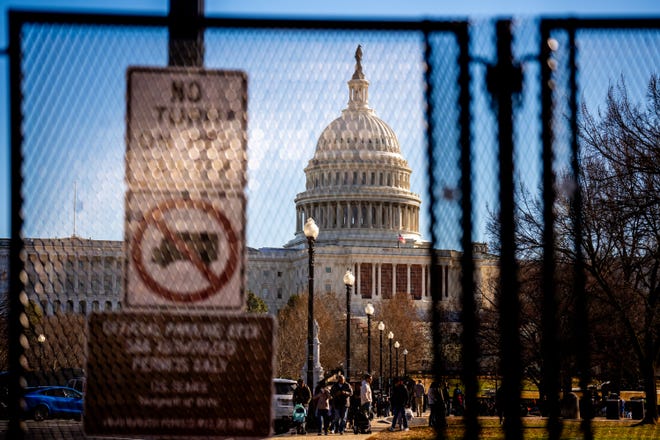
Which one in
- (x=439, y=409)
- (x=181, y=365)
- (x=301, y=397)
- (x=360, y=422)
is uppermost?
(x=181, y=365)

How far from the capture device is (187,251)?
286 inches

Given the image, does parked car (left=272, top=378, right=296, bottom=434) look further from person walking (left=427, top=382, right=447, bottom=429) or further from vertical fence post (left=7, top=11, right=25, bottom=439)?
vertical fence post (left=7, top=11, right=25, bottom=439)

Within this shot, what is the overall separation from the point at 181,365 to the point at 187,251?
2.29ft

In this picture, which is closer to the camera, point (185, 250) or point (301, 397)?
point (185, 250)

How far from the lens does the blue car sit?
41656 mm

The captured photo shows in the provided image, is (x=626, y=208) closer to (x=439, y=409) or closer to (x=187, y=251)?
(x=439, y=409)

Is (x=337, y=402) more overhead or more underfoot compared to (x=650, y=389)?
more underfoot

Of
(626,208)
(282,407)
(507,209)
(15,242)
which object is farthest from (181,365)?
(282,407)

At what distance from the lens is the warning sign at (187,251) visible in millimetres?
7223

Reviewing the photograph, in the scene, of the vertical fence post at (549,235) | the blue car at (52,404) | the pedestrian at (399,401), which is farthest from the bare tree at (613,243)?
the blue car at (52,404)

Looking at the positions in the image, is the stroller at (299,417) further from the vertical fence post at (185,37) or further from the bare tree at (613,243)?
the vertical fence post at (185,37)

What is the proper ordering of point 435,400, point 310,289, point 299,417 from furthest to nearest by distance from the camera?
1. point 310,289
2. point 299,417
3. point 435,400

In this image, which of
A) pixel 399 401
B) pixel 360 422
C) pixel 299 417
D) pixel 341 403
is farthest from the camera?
pixel 360 422

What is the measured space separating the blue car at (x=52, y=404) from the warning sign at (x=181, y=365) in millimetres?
35384
